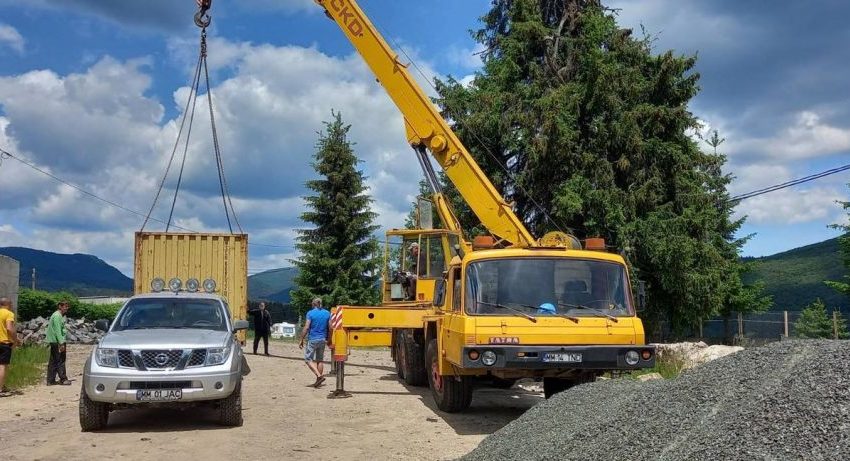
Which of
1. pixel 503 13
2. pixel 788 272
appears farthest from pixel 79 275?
pixel 503 13

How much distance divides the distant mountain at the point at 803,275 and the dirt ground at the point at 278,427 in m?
45.4

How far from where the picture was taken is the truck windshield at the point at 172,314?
1009 centimetres

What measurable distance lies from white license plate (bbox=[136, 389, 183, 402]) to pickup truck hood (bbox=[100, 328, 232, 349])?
521 mm

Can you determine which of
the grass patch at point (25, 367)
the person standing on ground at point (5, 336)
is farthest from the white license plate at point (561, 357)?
the grass patch at point (25, 367)

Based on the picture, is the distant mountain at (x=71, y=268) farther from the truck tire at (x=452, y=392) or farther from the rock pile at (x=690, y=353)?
the truck tire at (x=452, y=392)

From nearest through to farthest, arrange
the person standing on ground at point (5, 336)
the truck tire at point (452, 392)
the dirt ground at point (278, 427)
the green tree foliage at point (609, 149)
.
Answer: the dirt ground at point (278, 427) < the truck tire at point (452, 392) < the person standing on ground at point (5, 336) < the green tree foliage at point (609, 149)

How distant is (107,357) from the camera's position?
8.96 meters

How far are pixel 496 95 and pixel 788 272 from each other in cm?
5097

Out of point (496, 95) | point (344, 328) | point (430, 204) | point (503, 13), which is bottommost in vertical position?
point (344, 328)

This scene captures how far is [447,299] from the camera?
10.7 m

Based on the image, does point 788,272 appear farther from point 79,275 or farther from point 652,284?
point 79,275

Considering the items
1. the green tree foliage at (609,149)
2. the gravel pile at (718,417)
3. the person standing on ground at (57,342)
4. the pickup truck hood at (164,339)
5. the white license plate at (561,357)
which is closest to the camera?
the gravel pile at (718,417)

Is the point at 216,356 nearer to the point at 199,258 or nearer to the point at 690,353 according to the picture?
the point at 199,258

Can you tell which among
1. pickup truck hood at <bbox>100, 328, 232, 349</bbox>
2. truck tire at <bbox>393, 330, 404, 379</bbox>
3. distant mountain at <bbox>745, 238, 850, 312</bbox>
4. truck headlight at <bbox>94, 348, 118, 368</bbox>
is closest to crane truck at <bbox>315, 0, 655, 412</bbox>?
truck tire at <bbox>393, 330, 404, 379</bbox>
